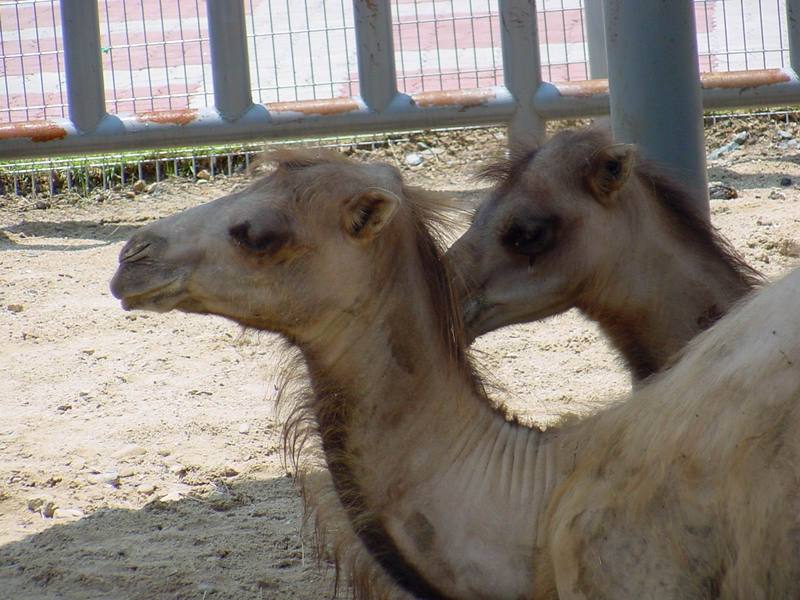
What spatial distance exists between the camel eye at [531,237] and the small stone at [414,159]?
577cm

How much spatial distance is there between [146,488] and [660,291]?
2.37 meters

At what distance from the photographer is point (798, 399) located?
10.9 ft

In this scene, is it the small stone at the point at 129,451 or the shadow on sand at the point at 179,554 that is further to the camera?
the small stone at the point at 129,451

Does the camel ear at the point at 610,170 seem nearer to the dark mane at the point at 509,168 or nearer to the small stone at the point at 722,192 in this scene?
the dark mane at the point at 509,168

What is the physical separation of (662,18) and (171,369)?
3114mm

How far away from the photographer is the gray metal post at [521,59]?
9422 millimetres

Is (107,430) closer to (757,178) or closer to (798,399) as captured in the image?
(798,399)

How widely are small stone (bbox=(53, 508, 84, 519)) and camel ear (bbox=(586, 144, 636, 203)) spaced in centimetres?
249

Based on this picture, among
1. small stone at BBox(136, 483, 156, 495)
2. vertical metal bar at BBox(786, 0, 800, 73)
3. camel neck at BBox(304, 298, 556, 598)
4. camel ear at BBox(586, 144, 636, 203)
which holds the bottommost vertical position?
small stone at BBox(136, 483, 156, 495)

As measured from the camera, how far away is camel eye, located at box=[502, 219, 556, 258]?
17.0ft

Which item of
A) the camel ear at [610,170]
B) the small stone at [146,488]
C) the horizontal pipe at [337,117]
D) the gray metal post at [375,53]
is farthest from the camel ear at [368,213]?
the horizontal pipe at [337,117]

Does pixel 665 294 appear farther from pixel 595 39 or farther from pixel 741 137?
pixel 741 137

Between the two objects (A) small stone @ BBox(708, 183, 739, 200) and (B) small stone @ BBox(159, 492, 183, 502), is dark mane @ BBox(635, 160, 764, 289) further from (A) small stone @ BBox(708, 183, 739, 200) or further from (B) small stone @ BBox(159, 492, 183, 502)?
(A) small stone @ BBox(708, 183, 739, 200)

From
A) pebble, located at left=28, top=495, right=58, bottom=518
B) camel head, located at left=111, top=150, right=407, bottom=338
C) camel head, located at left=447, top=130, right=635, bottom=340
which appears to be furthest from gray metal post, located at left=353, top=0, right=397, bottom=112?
camel head, located at left=111, top=150, right=407, bottom=338
